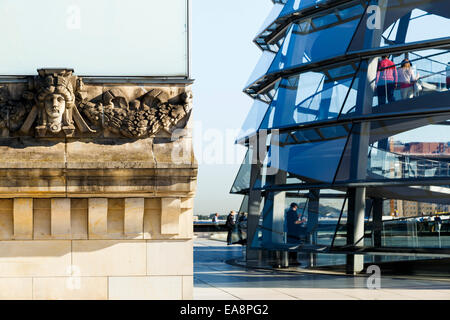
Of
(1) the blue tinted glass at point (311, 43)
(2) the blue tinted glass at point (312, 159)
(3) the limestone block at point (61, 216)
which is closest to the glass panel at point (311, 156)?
(2) the blue tinted glass at point (312, 159)

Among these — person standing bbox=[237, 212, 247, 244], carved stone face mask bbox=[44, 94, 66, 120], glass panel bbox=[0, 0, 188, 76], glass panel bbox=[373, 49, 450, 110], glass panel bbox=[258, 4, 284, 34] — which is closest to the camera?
carved stone face mask bbox=[44, 94, 66, 120]

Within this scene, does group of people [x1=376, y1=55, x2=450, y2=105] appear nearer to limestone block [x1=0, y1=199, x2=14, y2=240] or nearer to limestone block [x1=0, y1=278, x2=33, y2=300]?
limestone block [x1=0, y1=199, x2=14, y2=240]

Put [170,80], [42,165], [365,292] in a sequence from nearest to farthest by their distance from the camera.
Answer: [42,165], [170,80], [365,292]

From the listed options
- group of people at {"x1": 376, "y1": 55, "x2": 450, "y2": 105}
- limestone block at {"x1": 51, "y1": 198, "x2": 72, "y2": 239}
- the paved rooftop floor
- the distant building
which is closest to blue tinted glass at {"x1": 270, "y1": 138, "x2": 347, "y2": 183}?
the distant building

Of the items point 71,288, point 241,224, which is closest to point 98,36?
point 71,288

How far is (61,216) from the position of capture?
23.4ft

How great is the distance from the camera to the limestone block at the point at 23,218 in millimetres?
7066

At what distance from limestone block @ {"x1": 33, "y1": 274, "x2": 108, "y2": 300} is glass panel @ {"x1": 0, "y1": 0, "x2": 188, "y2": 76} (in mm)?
2180

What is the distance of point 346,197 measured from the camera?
1762 cm

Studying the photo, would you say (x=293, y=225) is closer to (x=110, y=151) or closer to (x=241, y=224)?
(x=241, y=224)

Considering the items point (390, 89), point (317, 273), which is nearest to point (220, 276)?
point (317, 273)

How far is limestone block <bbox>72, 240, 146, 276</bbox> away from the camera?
7141 millimetres
